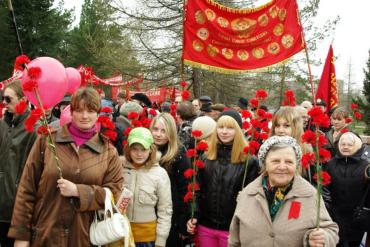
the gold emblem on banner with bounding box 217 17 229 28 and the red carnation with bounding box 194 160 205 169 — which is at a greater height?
the gold emblem on banner with bounding box 217 17 229 28

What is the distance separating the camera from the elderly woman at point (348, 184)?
4.68 m

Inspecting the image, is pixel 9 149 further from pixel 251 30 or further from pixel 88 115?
pixel 251 30

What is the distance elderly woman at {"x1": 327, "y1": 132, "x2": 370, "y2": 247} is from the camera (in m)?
4.68

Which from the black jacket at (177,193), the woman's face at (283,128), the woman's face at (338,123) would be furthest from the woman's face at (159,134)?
the woman's face at (338,123)

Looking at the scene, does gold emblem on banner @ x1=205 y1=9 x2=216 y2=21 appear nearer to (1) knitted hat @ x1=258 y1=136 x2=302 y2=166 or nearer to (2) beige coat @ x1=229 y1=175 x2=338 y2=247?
(1) knitted hat @ x1=258 y1=136 x2=302 y2=166

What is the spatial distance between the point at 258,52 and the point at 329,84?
7.00ft

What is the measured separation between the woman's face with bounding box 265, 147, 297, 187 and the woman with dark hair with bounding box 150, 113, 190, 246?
149 centimetres

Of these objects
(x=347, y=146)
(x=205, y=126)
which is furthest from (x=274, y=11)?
(x=347, y=146)

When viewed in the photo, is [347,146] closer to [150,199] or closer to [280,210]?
[280,210]

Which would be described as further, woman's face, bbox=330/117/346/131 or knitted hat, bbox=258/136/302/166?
woman's face, bbox=330/117/346/131

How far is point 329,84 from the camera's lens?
26.1ft

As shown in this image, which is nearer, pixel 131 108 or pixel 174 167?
pixel 174 167

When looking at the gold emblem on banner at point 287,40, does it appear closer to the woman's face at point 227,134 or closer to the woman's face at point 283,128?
the woman's face at point 283,128

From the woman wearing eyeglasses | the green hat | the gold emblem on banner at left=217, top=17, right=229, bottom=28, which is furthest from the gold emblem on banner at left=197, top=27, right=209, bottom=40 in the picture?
the woman wearing eyeglasses
